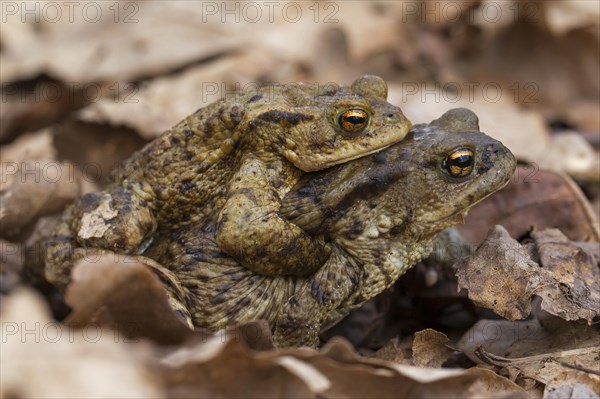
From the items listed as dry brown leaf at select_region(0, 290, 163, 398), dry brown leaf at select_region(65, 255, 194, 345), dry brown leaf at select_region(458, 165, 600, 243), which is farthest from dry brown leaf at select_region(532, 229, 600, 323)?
dry brown leaf at select_region(0, 290, 163, 398)

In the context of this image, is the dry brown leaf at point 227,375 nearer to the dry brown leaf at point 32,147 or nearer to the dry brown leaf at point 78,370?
the dry brown leaf at point 78,370

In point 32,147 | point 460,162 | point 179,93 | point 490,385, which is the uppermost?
point 460,162

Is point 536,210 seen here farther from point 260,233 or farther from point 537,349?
point 260,233

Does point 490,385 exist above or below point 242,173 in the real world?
below

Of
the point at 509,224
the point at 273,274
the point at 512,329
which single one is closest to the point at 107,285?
the point at 273,274

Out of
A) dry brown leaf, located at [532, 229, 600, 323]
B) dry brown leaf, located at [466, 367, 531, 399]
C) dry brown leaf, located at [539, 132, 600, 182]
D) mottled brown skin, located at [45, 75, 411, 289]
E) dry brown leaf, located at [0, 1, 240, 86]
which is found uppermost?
mottled brown skin, located at [45, 75, 411, 289]

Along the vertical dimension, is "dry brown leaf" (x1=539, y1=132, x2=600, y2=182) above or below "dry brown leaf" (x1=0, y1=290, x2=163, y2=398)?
below

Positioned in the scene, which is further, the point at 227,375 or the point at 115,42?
the point at 115,42

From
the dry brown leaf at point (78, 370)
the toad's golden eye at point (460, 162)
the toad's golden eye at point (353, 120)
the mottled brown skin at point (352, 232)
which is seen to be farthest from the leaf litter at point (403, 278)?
the toad's golden eye at point (353, 120)

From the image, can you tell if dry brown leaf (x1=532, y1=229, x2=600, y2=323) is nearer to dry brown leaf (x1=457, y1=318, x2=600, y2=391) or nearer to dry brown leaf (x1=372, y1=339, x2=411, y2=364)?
dry brown leaf (x1=457, y1=318, x2=600, y2=391)

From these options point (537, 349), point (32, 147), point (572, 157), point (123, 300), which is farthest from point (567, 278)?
point (32, 147)
